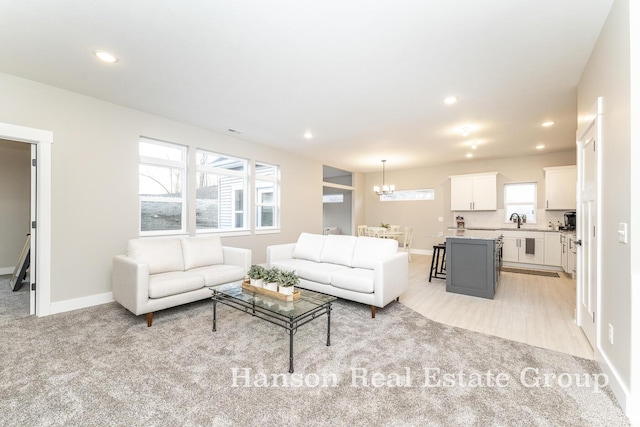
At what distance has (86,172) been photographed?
11.3 feet

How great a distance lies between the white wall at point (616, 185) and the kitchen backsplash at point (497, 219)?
5.21 metres

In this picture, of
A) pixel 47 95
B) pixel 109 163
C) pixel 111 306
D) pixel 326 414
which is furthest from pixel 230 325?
pixel 47 95

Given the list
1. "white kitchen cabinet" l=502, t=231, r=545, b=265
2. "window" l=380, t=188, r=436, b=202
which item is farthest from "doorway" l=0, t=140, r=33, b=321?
"white kitchen cabinet" l=502, t=231, r=545, b=265

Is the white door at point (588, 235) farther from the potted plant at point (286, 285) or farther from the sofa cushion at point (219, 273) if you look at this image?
the sofa cushion at point (219, 273)

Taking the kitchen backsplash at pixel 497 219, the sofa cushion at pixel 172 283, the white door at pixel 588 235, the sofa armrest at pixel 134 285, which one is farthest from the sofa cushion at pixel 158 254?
the kitchen backsplash at pixel 497 219

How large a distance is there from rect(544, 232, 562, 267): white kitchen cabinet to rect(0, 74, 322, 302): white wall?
7.64m

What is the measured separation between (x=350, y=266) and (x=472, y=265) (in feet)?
6.15

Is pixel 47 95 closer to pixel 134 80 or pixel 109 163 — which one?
pixel 109 163

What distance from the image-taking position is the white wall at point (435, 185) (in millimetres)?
6449

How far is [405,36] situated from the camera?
7.40 ft

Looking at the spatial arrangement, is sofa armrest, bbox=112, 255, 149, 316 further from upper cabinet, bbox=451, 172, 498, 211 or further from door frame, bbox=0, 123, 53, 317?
upper cabinet, bbox=451, 172, 498, 211

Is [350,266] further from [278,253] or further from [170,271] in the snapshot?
[170,271]

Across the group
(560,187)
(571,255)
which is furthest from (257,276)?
(560,187)

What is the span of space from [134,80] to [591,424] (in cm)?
478
